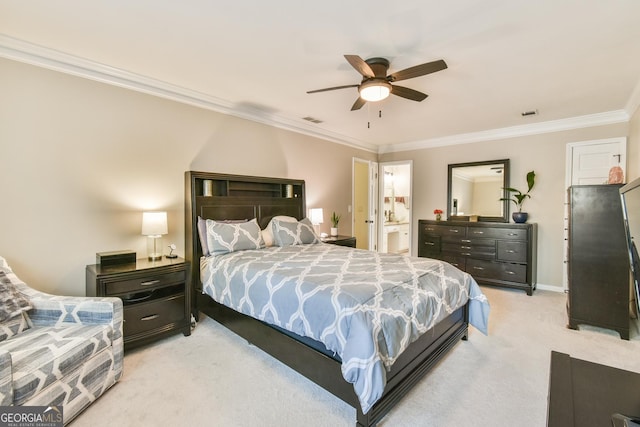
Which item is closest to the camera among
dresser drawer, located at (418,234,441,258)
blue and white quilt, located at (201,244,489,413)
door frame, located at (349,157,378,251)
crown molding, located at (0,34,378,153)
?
blue and white quilt, located at (201,244,489,413)

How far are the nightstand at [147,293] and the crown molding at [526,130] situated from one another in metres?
4.84

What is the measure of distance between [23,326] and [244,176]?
2.50m

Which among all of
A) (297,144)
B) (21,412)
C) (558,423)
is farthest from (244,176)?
(558,423)

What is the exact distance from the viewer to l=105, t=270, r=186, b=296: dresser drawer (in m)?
2.49

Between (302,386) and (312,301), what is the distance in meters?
0.70

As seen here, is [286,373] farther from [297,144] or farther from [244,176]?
[297,144]

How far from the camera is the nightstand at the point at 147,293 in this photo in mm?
2496

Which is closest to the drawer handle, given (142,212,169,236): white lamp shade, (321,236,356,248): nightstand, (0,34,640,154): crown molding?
(142,212,169,236): white lamp shade

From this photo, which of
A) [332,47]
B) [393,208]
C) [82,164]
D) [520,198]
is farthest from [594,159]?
[82,164]

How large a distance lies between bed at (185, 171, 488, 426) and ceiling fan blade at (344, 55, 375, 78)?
164 centimetres


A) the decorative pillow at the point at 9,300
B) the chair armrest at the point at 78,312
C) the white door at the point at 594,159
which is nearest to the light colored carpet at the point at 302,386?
the chair armrest at the point at 78,312

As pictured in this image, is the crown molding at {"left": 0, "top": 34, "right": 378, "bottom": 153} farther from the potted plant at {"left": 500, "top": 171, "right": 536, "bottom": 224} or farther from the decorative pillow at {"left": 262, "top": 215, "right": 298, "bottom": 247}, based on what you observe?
the potted plant at {"left": 500, "top": 171, "right": 536, "bottom": 224}

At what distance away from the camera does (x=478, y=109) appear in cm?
392

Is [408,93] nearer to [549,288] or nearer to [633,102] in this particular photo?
[633,102]
